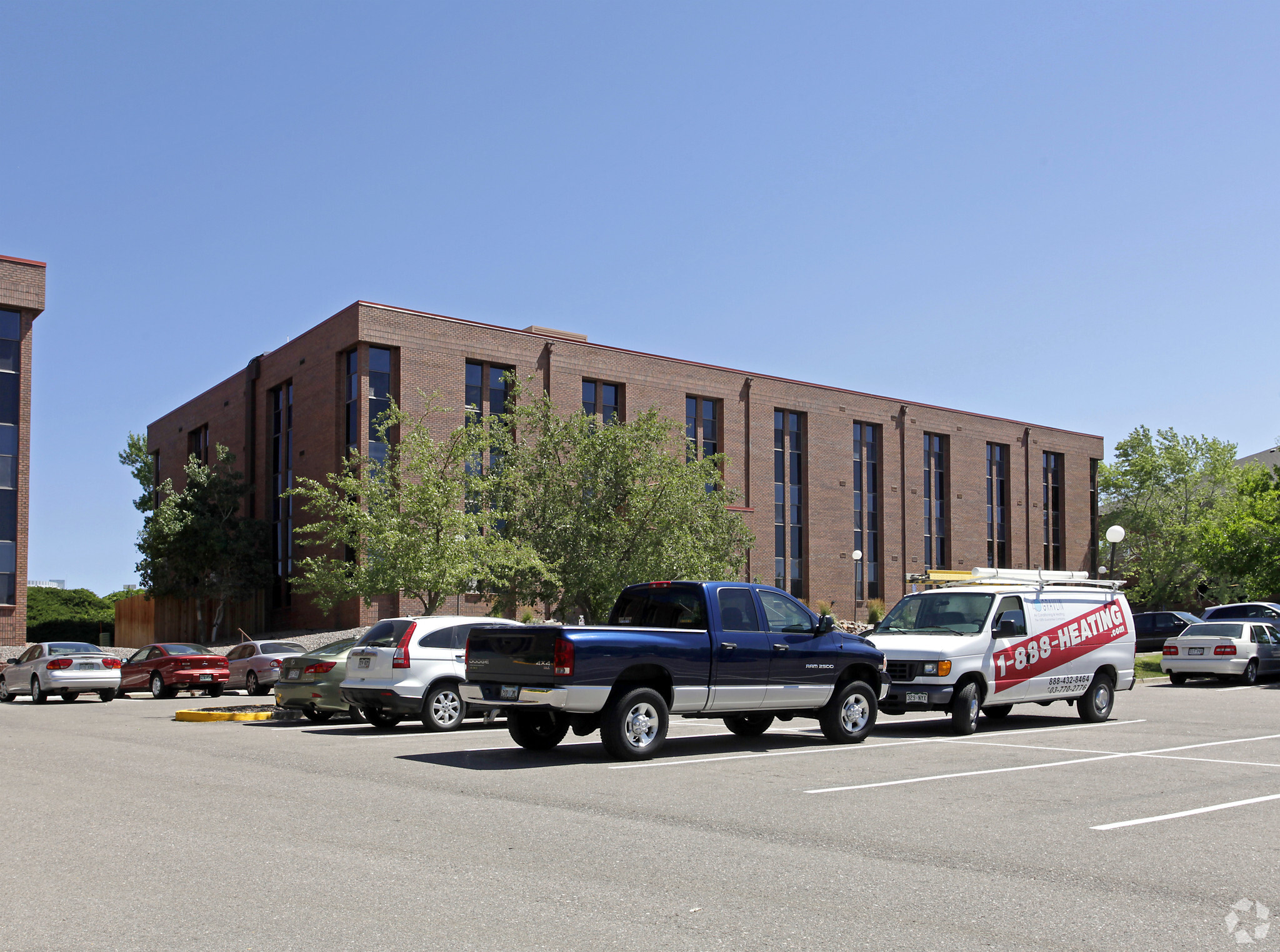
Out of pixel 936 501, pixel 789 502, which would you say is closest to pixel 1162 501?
pixel 936 501

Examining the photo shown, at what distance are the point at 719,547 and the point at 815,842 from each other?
2128 cm

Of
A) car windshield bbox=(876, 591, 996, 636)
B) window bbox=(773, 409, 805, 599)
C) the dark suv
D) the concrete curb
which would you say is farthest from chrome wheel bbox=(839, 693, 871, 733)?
window bbox=(773, 409, 805, 599)

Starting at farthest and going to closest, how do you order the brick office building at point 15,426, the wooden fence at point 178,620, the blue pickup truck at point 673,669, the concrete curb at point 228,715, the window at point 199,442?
the window at point 199,442
the wooden fence at point 178,620
the brick office building at point 15,426
the concrete curb at point 228,715
the blue pickup truck at point 673,669

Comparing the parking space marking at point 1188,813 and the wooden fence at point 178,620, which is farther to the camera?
the wooden fence at point 178,620

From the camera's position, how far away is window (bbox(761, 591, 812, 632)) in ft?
46.8

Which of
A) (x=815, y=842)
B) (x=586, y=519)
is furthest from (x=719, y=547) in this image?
(x=815, y=842)

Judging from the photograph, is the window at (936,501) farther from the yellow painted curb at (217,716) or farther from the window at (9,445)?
the yellow painted curb at (217,716)

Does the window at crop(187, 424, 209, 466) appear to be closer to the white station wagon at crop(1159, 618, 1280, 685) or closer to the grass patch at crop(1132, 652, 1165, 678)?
the grass patch at crop(1132, 652, 1165, 678)

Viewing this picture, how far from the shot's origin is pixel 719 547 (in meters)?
29.4

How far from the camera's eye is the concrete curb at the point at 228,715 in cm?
2009

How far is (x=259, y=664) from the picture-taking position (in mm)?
27828

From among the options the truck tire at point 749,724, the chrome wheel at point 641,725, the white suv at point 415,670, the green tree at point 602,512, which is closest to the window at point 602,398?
the green tree at point 602,512

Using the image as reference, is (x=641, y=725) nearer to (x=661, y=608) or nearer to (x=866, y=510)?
(x=661, y=608)

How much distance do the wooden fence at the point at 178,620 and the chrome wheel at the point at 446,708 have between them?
33.2 m
